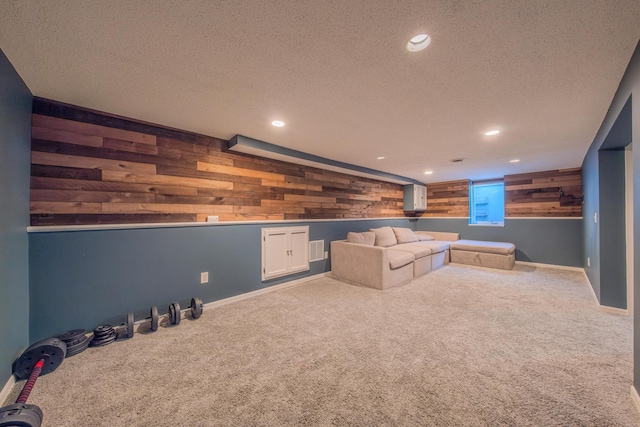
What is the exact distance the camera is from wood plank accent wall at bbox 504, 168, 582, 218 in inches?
184

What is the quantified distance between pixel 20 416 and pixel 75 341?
3.02 ft

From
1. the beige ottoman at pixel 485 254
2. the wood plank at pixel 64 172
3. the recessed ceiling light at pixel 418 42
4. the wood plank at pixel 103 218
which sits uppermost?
the recessed ceiling light at pixel 418 42

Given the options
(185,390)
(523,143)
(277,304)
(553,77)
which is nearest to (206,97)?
(185,390)

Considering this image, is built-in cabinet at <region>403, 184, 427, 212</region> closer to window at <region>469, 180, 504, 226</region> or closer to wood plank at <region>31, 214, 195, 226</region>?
window at <region>469, 180, 504, 226</region>

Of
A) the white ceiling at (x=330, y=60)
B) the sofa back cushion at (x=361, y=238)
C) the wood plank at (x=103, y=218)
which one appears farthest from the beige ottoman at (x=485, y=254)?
the wood plank at (x=103, y=218)

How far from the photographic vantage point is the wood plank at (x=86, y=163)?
6.54ft

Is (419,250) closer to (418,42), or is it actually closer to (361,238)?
(361,238)

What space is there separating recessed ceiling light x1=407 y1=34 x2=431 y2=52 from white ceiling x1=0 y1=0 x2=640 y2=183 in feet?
0.15

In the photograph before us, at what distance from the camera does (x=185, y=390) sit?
4.89 feet

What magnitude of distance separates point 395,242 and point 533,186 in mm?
3347

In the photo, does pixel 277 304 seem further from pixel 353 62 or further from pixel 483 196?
pixel 483 196

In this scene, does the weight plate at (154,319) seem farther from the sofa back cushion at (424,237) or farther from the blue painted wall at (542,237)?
the blue painted wall at (542,237)

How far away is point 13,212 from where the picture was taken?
5.32 feet

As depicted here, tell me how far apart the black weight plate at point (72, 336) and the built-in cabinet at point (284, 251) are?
185cm
